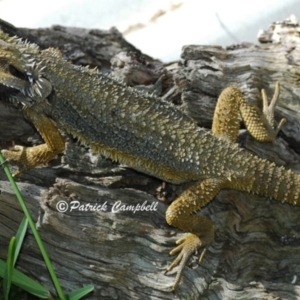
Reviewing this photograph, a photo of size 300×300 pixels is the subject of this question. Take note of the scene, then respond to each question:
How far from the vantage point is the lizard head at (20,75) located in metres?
2.55

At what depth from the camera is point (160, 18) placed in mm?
4242

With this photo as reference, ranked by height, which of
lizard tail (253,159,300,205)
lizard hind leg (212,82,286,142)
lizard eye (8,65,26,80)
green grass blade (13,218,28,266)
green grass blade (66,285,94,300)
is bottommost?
green grass blade (66,285,94,300)

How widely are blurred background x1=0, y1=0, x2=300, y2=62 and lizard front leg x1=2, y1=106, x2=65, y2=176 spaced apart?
1.60 m

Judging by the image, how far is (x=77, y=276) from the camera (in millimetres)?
2400

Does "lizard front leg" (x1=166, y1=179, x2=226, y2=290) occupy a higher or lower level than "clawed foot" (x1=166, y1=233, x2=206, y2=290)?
higher

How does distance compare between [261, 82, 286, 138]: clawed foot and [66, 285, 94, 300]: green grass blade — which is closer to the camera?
[66, 285, 94, 300]: green grass blade

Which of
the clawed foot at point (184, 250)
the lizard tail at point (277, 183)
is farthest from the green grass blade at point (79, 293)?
the lizard tail at point (277, 183)

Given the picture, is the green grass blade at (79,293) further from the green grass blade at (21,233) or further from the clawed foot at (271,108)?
the clawed foot at (271,108)

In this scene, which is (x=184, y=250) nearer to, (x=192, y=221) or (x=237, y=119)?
(x=192, y=221)

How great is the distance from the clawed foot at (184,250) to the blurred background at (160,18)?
1.90 m

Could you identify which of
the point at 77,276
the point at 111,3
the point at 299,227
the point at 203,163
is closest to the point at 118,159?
the point at 203,163

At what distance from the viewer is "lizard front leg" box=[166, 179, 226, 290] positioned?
2.43 meters

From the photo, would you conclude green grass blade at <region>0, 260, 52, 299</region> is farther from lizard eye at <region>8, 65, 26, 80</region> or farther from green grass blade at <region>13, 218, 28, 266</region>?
lizard eye at <region>8, 65, 26, 80</region>

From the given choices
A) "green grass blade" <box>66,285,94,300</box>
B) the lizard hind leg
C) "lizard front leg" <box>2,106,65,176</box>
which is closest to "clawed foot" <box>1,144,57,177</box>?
"lizard front leg" <box>2,106,65,176</box>
